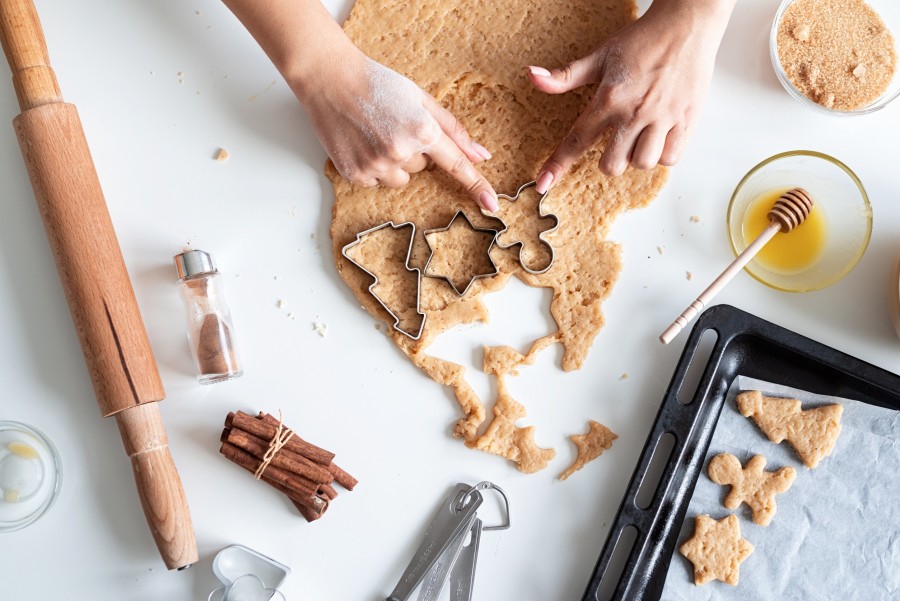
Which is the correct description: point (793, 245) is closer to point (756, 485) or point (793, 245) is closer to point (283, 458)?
point (756, 485)

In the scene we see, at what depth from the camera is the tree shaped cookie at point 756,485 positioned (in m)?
1.24

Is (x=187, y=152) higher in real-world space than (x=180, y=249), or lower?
higher

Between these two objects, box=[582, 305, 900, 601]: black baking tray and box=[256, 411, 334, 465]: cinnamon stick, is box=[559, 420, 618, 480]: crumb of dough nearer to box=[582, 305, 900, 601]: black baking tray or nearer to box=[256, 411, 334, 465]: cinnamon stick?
box=[582, 305, 900, 601]: black baking tray

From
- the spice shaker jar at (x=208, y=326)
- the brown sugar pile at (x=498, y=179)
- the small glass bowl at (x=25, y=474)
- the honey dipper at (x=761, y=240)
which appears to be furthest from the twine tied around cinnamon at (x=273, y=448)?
the honey dipper at (x=761, y=240)

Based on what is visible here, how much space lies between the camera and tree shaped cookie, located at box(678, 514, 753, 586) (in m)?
1.23

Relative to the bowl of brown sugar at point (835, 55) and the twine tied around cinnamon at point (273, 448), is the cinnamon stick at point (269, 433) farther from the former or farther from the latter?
the bowl of brown sugar at point (835, 55)

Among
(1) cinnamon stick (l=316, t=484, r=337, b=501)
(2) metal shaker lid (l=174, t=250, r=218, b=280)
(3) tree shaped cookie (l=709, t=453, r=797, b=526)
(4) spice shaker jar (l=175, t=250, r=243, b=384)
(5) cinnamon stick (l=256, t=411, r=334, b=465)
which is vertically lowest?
(1) cinnamon stick (l=316, t=484, r=337, b=501)

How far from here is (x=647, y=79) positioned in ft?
3.93

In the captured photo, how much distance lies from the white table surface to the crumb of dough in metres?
0.02

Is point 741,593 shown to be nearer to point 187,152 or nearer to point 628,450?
point 628,450

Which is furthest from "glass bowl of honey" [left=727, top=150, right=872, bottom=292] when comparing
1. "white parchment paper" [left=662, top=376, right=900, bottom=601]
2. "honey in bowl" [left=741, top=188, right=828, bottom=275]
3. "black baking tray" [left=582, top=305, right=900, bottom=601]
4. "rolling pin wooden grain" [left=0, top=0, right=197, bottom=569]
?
"rolling pin wooden grain" [left=0, top=0, right=197, bottom=569]

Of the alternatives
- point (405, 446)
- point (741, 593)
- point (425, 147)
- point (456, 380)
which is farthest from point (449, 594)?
point (425, 147)

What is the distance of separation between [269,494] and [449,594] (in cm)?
36

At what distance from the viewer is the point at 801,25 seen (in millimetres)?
1274
